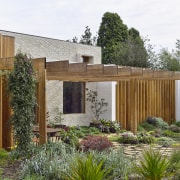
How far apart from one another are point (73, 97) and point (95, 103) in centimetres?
A: 124

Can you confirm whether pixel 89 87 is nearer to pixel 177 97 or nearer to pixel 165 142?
pixel 165 142

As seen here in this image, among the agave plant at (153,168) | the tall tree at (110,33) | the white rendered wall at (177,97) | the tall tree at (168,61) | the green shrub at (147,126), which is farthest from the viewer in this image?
the tall tree at (110,33)

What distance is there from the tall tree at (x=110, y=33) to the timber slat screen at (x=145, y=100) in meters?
10.9

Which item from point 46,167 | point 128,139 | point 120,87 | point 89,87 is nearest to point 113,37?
point 120,87

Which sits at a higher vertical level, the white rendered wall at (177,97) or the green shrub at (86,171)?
the white rendered wall at (177,97)

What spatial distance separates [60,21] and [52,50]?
31.3ft

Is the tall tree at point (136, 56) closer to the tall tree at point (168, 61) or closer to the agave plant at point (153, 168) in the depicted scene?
the tall tree at point (168, 61)

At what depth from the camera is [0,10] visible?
18.5 metres

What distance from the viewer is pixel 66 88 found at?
15.9 metres

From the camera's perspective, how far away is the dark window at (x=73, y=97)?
15836 millimetres

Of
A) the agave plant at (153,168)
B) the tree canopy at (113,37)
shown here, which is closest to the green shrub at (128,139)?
the agave plant at (153,168)

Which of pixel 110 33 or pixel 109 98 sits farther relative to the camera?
pixel 110 33

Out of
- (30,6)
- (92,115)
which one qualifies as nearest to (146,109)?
(92,115)

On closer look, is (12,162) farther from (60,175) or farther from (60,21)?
(60,21)
